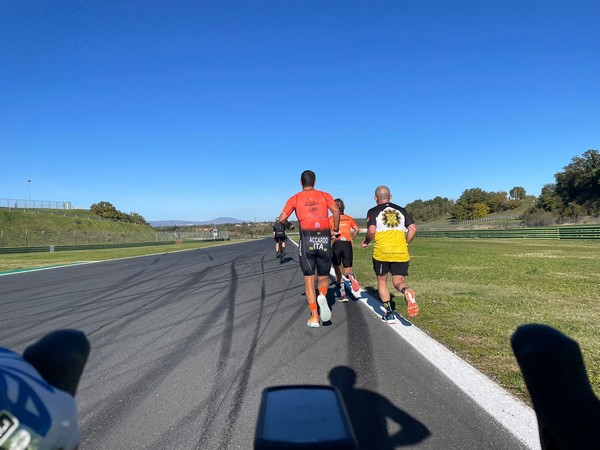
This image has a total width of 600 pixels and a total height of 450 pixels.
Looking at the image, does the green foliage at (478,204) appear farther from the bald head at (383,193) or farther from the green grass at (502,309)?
the bald head at (383,193)

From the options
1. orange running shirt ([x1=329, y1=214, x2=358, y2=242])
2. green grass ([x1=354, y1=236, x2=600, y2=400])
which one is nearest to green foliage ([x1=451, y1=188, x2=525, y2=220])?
green grass ([x1=354, y1=236, x2=600, y2=400])

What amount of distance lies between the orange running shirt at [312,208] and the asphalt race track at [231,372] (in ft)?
4.99

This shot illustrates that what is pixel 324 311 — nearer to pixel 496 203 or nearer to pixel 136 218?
pixel 136 218

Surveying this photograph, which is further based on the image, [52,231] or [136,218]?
[136,218]

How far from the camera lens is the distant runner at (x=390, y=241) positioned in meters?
6.13

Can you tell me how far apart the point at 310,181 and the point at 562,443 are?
17.7ft

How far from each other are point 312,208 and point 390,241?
1.30m

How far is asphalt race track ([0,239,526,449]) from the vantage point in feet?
9.42

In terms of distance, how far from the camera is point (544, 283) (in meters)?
9.43

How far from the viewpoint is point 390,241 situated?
242 inches

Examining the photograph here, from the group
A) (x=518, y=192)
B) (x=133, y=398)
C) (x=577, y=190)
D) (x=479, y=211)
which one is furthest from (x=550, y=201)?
(x=133, y=398)

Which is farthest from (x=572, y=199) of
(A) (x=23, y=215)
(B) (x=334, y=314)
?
(A) (x=23, y=215)

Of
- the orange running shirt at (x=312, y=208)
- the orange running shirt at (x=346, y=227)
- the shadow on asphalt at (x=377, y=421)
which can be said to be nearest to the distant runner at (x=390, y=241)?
the orange running shirt at (x=312, y=208)

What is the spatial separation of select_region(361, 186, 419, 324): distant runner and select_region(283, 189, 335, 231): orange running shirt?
76 centimetres
